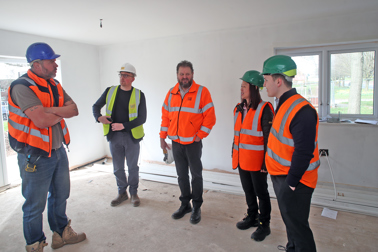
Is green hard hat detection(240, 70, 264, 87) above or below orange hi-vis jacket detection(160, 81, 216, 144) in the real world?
above

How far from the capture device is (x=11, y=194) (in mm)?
3922

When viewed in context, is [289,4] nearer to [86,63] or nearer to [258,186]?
[258,186]

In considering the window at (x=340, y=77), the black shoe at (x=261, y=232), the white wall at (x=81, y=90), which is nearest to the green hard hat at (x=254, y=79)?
the black shoe at (x=261, y=232)

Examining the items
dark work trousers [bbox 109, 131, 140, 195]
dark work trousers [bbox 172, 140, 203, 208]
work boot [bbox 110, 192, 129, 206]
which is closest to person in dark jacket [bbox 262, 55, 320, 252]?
dark work trousers [bbox 172, 140, 203, 208]

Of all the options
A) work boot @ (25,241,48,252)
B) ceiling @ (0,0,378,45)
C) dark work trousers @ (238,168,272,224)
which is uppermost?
ceiling @ (0,0,378,45)

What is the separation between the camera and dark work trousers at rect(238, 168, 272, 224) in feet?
8.24

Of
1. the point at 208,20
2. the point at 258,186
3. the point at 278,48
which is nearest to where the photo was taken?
the point at 258,186

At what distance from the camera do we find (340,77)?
155 inches

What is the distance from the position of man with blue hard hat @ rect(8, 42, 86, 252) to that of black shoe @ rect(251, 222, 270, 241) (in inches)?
77.7

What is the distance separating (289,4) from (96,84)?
4.21 m

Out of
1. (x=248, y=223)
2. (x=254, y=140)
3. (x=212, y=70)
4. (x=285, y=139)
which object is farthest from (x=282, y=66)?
(x=212, y=70)

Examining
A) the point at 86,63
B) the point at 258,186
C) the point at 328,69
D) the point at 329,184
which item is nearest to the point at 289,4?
the point at 328,69

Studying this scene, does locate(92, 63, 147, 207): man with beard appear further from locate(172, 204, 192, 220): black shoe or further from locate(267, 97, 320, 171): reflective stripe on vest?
locate(267, 97, 320, 171): reflective stripe on vest

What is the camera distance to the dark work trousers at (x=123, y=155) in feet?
11.0
